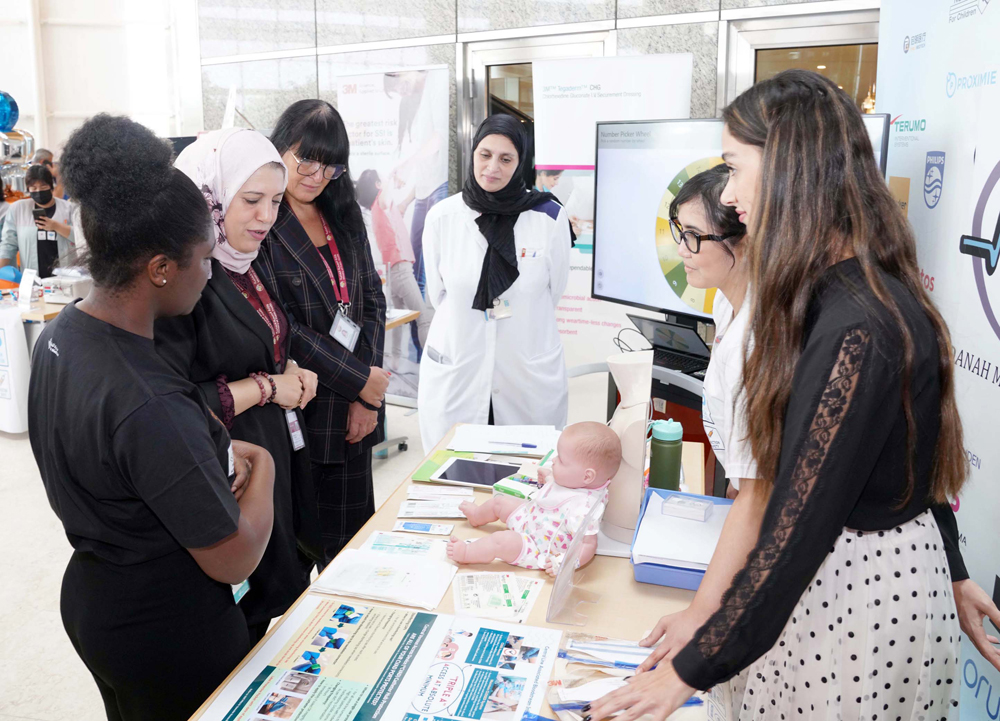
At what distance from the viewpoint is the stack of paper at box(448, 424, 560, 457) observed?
211cm

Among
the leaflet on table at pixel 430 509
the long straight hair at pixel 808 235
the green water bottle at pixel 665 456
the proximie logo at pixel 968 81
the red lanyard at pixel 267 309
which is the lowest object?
the leaflet on table at pixel 430 509

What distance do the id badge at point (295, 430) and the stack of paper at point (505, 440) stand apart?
1.52 ft

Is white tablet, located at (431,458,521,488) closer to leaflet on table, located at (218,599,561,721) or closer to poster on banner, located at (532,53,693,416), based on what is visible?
leaflet on table, located at (218,599,561,721)

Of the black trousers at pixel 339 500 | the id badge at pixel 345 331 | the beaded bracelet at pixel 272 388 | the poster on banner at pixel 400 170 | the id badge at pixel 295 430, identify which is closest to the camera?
the beaded bracelet at pixel 272 388

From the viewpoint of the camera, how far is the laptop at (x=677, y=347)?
114 inches

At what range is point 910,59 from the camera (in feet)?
6.92

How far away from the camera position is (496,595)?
141 centimetres

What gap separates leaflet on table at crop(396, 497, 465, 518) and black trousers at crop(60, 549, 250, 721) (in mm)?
526

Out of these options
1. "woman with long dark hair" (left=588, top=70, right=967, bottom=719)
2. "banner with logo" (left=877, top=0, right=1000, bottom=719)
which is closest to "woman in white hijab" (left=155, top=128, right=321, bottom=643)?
"woman with long dark hair" (left=588, top=70, right=967, bottom=719)

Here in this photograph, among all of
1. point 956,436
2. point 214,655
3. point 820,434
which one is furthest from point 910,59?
point 214,655

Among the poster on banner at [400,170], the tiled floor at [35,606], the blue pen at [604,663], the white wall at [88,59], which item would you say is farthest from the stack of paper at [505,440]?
the white wall at [88,59]

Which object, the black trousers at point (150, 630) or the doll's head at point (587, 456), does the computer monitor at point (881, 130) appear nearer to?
the doll's head at point (587, 456)

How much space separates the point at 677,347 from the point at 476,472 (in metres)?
1.36

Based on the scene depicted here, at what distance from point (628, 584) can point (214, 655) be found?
2.58 feet
